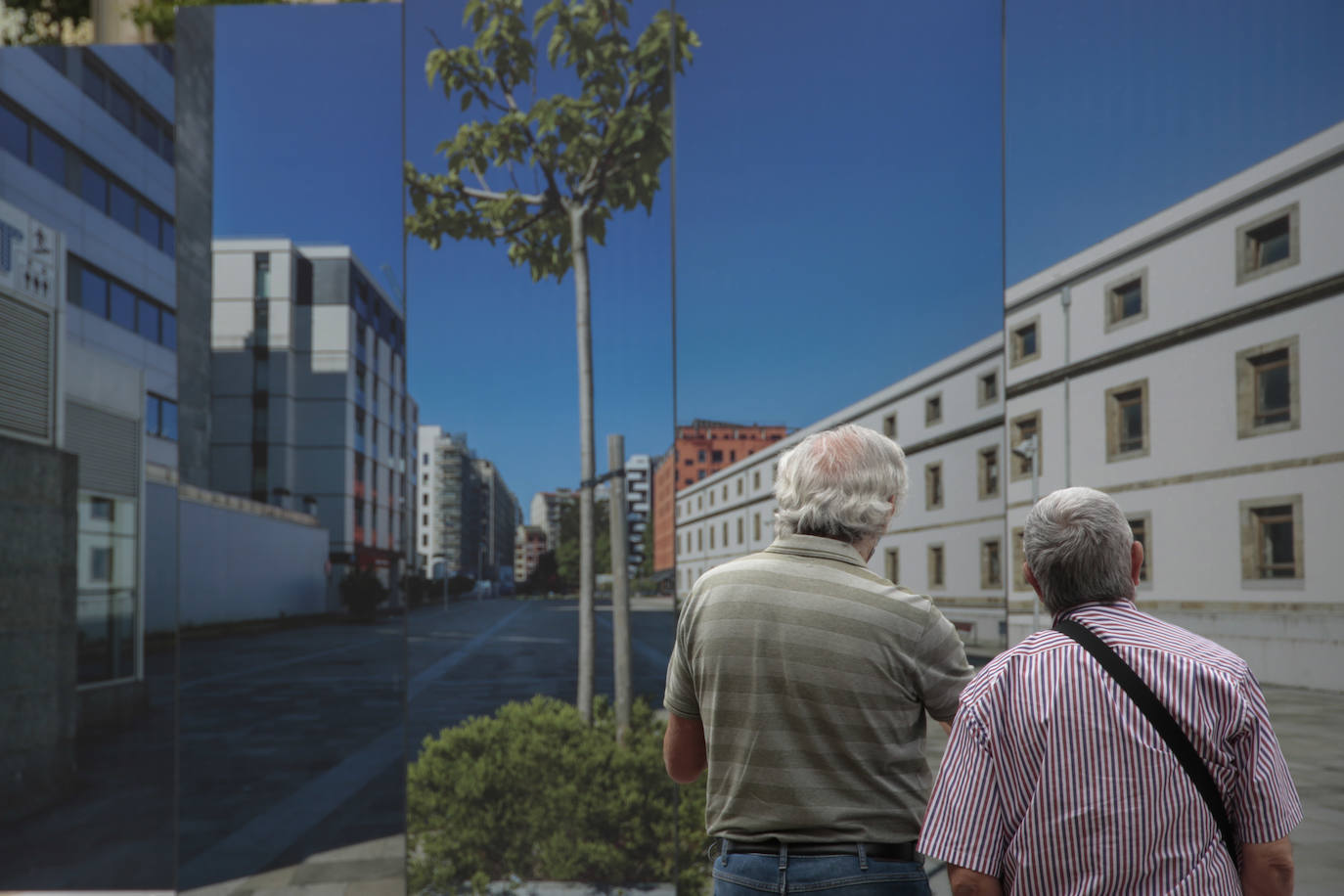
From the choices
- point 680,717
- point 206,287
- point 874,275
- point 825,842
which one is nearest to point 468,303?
point 206,287

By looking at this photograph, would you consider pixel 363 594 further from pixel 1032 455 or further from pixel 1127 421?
pixel 1127 421

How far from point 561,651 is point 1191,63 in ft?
11.8

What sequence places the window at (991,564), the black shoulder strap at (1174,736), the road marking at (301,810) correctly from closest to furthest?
1. the black shoulder strap at (1174,736)
2. the window at (991,564)
3. the road marking at (301,810)

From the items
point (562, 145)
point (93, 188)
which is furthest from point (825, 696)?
point (93, 188)

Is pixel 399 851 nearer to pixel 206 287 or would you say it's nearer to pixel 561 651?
pixel 561 651

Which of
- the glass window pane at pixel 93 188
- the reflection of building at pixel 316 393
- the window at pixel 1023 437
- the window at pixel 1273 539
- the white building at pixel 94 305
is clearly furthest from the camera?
the glass window pane at pixel 93 188

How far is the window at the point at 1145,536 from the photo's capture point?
367 centimetres

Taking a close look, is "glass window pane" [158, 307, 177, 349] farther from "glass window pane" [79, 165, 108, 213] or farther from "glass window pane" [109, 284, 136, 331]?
"glass window pane" [79, 165, 108, 213]

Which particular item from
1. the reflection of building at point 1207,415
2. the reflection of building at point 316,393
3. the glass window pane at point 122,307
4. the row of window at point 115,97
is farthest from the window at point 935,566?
the glass window pane at point 122,307

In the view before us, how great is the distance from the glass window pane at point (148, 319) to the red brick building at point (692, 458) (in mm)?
3440

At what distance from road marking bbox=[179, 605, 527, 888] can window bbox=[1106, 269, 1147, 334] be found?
286 cm

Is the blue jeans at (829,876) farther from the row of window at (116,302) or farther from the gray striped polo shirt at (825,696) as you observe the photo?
the row of window at (116,302)

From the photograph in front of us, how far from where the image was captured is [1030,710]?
148cm

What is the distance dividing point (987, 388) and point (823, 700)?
9.77 feet
